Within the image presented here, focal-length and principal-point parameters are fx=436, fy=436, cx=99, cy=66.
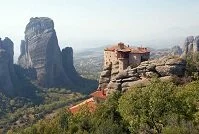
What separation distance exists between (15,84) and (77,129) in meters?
145

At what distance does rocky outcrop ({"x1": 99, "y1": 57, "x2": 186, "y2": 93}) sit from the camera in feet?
204

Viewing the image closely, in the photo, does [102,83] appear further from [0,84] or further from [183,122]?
[0,84]

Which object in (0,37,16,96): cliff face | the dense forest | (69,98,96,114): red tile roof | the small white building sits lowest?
(0,37,16,96): cliff face

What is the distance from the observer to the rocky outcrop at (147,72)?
204 ft

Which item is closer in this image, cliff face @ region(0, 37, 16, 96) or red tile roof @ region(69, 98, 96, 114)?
red tile roof @ region(69, 98, 96, 114)

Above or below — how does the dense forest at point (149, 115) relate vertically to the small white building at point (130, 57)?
below

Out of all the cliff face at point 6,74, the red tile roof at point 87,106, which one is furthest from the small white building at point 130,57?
the cliff face at point 6,74

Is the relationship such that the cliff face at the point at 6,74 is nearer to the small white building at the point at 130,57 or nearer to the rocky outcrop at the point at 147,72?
the small white building at the point at 130,57

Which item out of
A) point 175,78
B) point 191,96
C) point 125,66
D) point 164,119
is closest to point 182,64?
point 175,78

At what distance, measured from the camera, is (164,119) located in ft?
138

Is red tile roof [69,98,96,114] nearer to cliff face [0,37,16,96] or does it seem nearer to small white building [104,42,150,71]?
small white building [104,42,150,71]

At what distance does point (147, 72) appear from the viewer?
64.8m

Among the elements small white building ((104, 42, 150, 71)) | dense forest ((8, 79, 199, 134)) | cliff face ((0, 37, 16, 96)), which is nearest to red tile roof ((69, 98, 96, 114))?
small white building ((104, 42, 150, 71))

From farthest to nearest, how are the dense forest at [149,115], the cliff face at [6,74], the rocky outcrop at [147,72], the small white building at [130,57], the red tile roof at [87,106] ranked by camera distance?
the cliff face at [6,74]
the small white building at [130,57]
the red tile roof at [87,106]
the rocky outcrop at [147,72]
the dense forest at [149,115]
